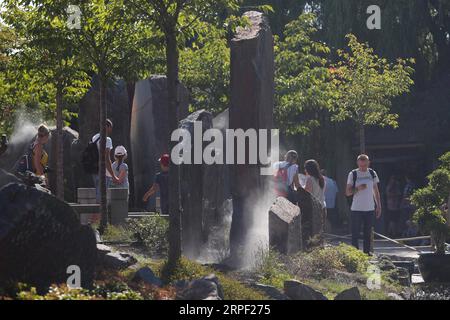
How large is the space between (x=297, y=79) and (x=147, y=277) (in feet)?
45.3

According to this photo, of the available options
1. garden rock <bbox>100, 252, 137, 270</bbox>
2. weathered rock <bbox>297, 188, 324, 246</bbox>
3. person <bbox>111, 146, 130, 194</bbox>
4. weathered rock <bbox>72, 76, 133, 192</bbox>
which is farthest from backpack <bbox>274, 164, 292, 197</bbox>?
weathered rock <bbox>72, 76, 133, 192</bbox>

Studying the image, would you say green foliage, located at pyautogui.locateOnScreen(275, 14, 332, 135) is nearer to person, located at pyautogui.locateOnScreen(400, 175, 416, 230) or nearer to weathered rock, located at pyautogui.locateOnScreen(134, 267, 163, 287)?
person, located at pyautogui.locateOnScreen(400, 175, 416, 230)

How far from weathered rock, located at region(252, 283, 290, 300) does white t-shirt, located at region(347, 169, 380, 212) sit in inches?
197

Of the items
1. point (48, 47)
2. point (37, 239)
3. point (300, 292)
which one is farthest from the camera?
point (48, 47)

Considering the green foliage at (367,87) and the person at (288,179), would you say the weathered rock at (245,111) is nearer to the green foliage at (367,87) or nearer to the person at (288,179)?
the person at (288,179)

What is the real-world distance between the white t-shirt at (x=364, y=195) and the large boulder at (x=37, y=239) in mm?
6504

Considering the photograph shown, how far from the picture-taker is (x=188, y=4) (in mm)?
13125

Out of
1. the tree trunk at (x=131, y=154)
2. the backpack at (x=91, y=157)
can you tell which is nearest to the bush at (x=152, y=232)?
the backpack at (x=91, y=157)

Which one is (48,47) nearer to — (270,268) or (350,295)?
(270,268)

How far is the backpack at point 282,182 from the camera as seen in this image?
671 inches

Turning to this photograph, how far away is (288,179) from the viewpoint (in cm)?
1745

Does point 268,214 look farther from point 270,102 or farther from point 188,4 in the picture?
point 188,4

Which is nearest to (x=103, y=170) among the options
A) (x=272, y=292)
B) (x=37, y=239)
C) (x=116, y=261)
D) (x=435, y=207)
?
(x=116, y=261)

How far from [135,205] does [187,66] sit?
15.5 feet
